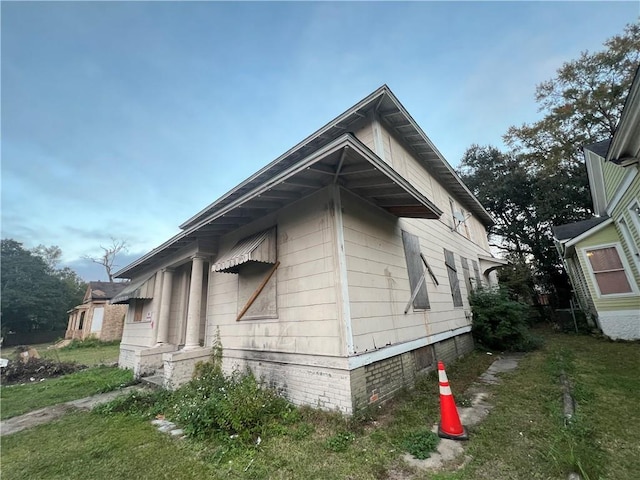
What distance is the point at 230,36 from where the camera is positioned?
356 inches

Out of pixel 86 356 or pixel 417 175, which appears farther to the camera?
pixel 86 356

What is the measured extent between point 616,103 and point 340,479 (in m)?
24.6

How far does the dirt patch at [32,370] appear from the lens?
8.89m

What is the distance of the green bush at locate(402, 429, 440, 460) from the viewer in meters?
2.67

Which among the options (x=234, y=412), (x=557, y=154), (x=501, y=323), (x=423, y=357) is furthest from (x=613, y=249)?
(x=234, y=412)

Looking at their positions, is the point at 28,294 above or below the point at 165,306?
above

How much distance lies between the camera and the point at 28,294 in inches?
990

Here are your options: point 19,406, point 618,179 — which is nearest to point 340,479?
point 19,406

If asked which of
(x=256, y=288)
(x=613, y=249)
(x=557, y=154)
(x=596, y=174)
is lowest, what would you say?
(x=256, y=288)

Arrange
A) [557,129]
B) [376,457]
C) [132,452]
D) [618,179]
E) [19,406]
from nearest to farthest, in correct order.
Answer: [376,457] < [132,452] < [19,406] < [618,179] < [557,129]

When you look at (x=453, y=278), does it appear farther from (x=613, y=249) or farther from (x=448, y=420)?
(x=613, y=249)

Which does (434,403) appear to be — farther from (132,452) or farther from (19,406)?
(19,406)

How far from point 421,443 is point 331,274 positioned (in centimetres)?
225

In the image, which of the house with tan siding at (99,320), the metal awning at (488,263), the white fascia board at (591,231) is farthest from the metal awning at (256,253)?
the house with tan siding at (99,320)
